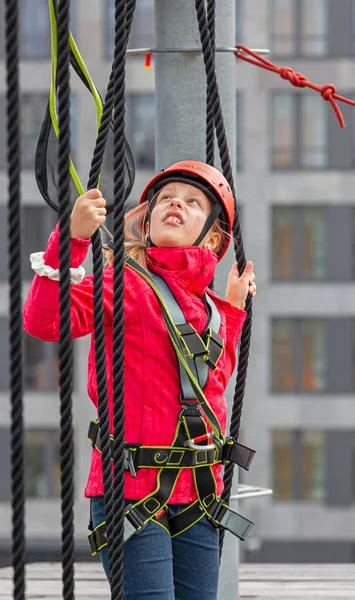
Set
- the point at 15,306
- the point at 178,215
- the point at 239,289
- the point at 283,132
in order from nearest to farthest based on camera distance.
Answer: the point at 15,306
the point at 178,215
the point at 239,289
the point at 283,132

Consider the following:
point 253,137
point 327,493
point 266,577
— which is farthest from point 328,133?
point 266,577

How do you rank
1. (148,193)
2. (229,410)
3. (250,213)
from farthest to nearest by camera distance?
(250,213) < (229,410) < (148,193)

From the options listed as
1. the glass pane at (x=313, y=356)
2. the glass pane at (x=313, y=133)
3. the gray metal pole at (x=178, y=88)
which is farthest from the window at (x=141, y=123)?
the gray metal pole at (x=178, y=88)

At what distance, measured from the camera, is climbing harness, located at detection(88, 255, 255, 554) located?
2639 mm

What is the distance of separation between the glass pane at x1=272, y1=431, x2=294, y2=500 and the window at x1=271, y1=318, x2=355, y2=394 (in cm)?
115

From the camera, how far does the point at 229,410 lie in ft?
13.6

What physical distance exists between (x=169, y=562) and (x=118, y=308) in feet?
2.21

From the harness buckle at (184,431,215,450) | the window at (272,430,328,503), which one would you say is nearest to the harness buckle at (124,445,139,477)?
the harness buckle at (184,431,215,450)

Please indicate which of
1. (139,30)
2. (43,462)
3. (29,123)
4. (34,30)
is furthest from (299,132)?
(43,462)

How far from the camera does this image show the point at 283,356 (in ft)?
86.3

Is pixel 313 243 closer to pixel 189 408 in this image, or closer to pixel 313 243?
pixel 313 243

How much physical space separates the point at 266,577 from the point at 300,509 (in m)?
22.2

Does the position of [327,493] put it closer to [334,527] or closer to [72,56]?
[334,527]

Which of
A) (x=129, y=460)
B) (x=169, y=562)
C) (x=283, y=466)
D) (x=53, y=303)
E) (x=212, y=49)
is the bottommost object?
(x=283, y=466)
